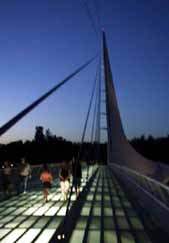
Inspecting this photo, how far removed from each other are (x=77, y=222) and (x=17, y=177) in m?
5.31

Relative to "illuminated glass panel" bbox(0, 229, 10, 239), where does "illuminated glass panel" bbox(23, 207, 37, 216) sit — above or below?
above

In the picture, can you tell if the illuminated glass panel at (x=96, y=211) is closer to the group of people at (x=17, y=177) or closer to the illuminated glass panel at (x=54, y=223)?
the illuminated glass panel at (x=54, y=223)

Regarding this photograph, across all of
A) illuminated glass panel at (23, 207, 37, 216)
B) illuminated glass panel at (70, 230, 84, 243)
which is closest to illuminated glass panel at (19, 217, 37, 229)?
illuminated glass panel at (23, 207, 37, 216)

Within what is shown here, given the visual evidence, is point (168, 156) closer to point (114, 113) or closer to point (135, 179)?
point (114, 113)

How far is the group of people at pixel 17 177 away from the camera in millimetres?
10203

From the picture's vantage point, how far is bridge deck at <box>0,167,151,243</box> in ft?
19.3

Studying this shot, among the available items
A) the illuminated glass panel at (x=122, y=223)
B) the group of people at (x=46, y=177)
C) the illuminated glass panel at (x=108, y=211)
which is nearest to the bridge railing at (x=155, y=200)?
the illuminated glass panel at (x=122, y=223)

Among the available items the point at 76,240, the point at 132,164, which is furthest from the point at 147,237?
the point at 132,164

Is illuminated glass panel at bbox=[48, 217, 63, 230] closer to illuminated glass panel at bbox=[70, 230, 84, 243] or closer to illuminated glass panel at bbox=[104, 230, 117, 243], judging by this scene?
illuminated glass panel at bbox=[70, 230, 84, 243]

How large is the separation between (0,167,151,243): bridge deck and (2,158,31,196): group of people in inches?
15.7

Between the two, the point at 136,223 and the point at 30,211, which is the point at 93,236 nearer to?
the point at 136,223

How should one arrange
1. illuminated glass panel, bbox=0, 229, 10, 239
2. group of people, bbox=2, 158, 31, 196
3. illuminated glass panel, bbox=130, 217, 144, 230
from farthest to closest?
group of people, bbox=2, 158, 31, 196, illuminated glass panel, bbox=130, 217, 144, 230, illuminated glass panel, bbox=0, 229, 10, 239

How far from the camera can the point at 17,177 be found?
12.0 m

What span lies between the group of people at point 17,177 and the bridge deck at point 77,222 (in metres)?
0.40
